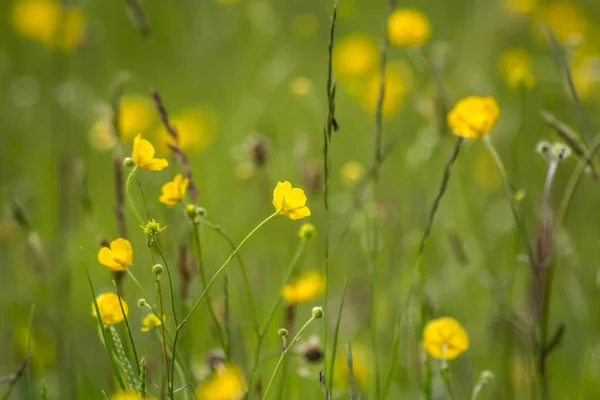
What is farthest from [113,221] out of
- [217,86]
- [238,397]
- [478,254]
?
[238,397]

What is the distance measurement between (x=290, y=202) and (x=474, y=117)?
0.37 metres

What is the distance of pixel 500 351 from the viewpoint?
204cm

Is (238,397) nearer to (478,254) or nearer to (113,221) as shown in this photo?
(478,254)

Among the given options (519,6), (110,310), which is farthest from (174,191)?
(519,6)

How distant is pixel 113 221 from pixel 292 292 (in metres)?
1.94

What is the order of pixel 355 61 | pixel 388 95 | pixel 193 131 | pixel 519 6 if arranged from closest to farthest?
pixel 388 95 → pixel 193 131 → pixel 355 61 → pixel 519 6

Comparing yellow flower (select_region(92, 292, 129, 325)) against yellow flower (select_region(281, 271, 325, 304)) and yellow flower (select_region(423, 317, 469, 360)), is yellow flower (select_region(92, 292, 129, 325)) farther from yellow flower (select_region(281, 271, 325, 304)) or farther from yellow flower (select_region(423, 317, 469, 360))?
yellow flower (select_region(423, 317, 469, 360))

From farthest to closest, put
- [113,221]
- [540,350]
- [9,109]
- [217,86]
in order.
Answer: [217,86] → [9,109] → [113,221] → [540,350]

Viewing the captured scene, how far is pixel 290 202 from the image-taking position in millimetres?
1019

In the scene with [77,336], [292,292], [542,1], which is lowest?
[77,336]

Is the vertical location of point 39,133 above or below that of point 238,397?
below

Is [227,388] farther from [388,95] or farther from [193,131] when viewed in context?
[193,131]

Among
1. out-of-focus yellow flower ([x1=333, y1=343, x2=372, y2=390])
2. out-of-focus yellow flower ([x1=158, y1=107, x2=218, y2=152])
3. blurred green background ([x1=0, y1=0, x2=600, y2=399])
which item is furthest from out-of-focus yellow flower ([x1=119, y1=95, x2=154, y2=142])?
out-of-focus yellow flower ([x1=333, y1=343, x2=372, y2=390])

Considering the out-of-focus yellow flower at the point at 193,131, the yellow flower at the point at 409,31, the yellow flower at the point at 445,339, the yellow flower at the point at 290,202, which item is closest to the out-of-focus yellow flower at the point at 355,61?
the out-of-focus yellow flower at the point at 193,131
